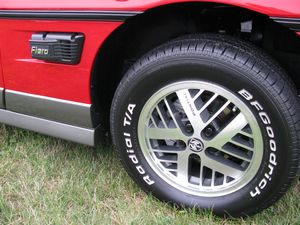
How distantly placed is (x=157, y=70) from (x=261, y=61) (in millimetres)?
482

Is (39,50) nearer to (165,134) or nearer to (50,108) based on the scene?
(50,108)

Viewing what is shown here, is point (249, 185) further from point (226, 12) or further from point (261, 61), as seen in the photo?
point (226, 12)

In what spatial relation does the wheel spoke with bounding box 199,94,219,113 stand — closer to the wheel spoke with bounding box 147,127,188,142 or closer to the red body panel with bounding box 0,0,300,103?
the wheel spoke with bounding box 147,127,188,142

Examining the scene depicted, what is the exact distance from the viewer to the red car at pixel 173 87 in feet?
5.99

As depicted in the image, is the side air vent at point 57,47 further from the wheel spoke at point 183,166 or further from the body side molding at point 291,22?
the body side molding at point 291,22

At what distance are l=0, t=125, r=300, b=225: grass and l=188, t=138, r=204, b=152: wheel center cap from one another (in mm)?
359

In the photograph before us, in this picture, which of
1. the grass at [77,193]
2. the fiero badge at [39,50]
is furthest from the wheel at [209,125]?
the fiero badge at [39,50]

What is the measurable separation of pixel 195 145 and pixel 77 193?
784 millimetres

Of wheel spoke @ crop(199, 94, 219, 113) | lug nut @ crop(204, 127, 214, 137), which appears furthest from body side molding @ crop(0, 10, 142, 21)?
lug nut @ crop(204, 127, 214, 137)

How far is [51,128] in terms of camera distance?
2.35m

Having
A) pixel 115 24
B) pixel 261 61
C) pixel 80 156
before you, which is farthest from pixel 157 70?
pixel 80 156

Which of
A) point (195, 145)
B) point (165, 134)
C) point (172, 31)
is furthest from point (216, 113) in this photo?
point (172, 31)

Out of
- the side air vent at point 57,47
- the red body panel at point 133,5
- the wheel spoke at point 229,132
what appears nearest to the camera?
the red body panel at point 133,5

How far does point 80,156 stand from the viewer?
2.70 metres
